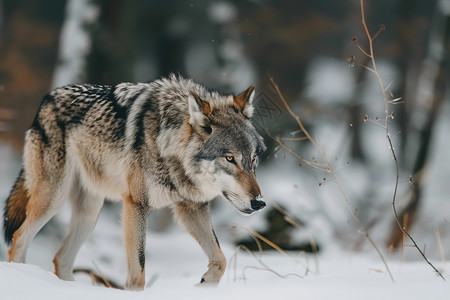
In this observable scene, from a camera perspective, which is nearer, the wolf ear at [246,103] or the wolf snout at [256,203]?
the wolf snout at [256,203]

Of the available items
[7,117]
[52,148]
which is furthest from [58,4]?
[52,148]

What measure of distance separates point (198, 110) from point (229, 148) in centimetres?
33

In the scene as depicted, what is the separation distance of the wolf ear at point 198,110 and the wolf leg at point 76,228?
126cm

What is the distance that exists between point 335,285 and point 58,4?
8.89 m

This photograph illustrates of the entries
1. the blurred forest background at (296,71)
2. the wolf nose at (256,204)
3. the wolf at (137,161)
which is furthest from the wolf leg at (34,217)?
the blurred forest background at (296,71)

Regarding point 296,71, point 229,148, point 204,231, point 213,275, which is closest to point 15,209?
point 204,231

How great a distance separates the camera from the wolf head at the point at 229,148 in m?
3.42

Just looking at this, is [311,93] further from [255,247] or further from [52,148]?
[52,148]

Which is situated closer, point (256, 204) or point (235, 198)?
point (256, 204)

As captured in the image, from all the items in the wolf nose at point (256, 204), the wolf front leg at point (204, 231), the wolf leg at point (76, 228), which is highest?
the wolf nose at point (256, 204)

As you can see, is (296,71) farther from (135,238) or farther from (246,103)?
(135,238)

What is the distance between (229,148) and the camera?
356 centimetres

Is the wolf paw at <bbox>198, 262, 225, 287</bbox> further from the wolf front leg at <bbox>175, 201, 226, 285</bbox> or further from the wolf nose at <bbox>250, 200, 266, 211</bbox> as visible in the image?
the wolf nose at <bbox>250, 200, 266, 211</bbox>

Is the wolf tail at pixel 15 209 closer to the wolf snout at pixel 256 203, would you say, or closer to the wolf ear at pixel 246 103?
the wolf ear at pixel 246 103
